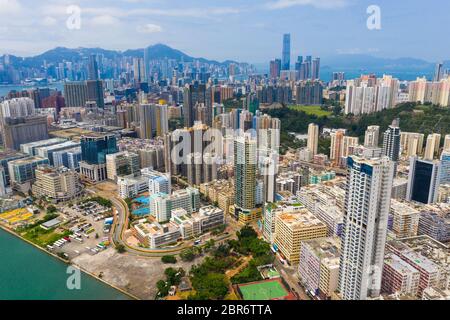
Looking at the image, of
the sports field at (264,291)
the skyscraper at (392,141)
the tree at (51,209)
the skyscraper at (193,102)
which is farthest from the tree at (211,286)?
the skyscraper at (193,102)

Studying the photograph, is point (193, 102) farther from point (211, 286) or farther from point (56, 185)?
point (211, 286)

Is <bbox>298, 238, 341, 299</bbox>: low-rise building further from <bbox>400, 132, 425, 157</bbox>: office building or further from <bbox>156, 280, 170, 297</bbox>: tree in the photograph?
<bbox>400, 132, 425, 157</bbox>: office building

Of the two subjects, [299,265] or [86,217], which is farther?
[86,217]

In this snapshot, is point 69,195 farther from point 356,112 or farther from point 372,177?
point 356,112

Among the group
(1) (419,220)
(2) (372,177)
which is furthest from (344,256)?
(1) (419,220)

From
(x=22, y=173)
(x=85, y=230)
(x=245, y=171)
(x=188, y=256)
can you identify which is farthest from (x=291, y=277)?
(x=22, y=173)
